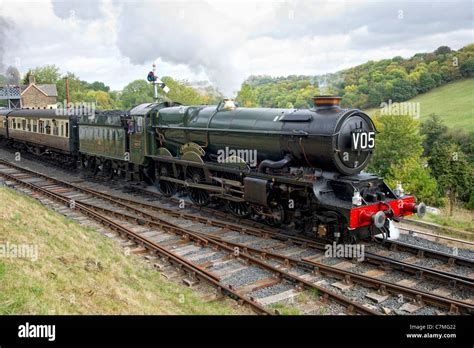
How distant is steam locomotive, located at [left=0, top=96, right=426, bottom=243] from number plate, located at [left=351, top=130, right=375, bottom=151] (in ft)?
0.08

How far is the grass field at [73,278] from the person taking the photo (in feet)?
18.6

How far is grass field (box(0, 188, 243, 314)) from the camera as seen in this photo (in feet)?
18.6

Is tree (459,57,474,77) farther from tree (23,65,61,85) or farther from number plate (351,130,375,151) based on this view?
tree (23,65,61,85)

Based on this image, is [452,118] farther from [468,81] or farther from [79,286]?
[79,286]

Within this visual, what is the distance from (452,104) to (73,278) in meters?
59.9

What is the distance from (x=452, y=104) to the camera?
5662cm

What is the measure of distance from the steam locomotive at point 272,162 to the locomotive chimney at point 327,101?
0.08 feet

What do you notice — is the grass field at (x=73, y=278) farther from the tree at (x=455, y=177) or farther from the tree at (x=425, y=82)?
the tree at (x=425, y=82)

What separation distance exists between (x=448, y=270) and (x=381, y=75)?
202ft

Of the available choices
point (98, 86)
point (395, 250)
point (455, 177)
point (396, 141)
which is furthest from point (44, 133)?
point (98, 86)

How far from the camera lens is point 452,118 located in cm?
5072

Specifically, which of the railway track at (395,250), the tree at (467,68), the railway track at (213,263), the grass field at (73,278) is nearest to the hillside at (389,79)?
the tree at (467,68)

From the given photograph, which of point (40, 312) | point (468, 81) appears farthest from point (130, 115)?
point (468, 81)

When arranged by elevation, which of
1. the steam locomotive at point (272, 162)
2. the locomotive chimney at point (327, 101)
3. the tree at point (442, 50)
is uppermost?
the tree at point (442, 50)
